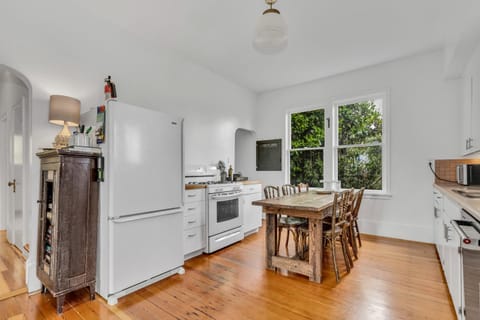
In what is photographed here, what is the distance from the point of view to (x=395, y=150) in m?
4.01

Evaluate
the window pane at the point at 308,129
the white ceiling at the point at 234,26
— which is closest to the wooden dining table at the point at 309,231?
the white ceiling at the point at 234,26

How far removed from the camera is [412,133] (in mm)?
3881

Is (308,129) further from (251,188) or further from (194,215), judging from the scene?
(194,215)

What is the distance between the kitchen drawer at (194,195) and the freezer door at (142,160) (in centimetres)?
35

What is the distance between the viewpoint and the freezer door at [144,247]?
2221mm

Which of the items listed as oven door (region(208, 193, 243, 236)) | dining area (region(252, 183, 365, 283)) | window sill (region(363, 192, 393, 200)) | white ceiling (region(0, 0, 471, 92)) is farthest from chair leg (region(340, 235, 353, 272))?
white ceiling (region(0, 0, 471, 92))

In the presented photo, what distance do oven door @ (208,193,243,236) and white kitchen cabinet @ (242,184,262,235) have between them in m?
0.27

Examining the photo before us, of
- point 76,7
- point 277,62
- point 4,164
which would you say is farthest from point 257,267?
point 4,164

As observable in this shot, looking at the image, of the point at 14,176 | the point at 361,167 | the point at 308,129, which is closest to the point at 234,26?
the point at 308,129

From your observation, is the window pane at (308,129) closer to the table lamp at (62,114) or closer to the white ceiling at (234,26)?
the white ceiling at (234,26)

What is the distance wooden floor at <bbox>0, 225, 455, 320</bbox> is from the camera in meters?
2.00

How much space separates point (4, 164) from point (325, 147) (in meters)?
5.79

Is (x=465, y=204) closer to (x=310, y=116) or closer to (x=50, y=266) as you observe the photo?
(x=50, y=266)

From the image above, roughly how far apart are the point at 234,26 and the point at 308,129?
269cm
